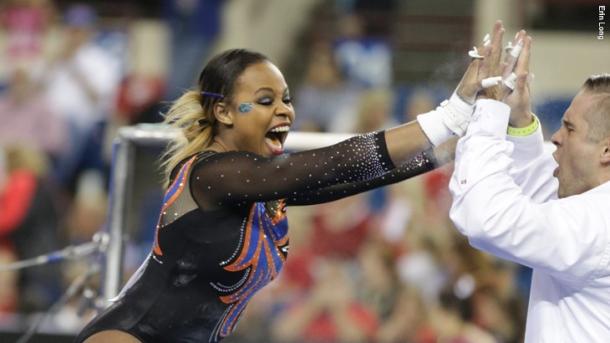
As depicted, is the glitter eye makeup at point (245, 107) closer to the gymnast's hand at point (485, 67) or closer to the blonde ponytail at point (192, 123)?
the blonde ponytail at point (192, 123)

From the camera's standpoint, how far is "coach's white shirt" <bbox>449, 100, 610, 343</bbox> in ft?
8.90

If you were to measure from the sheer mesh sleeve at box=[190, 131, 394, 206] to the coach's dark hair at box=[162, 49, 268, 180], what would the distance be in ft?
0.79

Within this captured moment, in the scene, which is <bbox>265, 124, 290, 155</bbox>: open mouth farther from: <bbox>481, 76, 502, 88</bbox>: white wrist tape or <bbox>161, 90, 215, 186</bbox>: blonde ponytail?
Result: <bbox>481, 76, 502, 88</bbox>: white wrist tape

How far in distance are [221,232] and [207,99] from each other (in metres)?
0.41

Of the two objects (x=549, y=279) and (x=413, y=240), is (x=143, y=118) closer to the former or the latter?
(x=413, y=240)

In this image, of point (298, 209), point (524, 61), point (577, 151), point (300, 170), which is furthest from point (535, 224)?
point (298, 209)

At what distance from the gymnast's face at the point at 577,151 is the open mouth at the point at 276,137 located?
76 centimetres

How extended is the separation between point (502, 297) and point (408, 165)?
2.52m

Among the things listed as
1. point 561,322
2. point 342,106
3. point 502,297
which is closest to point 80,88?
point 342,106

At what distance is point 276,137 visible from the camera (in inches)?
126

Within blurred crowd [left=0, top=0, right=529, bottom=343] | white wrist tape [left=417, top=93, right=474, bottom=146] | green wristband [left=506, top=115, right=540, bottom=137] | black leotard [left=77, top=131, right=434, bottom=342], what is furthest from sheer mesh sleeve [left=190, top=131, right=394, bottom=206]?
blurred crowd [left=0, top=0, right=529, bottom=343]

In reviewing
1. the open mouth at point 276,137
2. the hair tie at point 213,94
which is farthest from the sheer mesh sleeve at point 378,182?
the hair tie at point 213,94

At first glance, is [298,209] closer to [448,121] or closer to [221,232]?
[221,232]

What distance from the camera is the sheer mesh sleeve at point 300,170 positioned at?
2922mm
